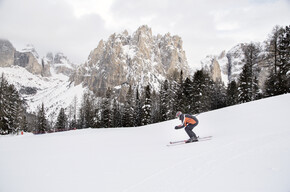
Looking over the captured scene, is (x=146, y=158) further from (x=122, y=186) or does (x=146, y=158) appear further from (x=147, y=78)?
(x=147, y=78)

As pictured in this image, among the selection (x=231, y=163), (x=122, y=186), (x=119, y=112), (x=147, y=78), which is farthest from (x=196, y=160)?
(x=147, y=78)

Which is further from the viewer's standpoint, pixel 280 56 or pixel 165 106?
pixel 165 106

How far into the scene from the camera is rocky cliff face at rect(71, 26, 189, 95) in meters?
151

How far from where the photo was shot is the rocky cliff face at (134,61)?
5960 inches

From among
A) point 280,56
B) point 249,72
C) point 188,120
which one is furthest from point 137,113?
point 188,120

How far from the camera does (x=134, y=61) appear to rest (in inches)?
6024

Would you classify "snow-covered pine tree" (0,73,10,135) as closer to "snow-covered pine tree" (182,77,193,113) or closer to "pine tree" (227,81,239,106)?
"snow-covered pine tree" (182,77,193,113)

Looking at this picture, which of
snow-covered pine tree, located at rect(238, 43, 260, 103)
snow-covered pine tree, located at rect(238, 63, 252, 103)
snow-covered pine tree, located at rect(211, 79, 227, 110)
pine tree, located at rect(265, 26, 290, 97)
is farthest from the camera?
snow-covered pine tree, located at rect(211, 79, 227, 110)

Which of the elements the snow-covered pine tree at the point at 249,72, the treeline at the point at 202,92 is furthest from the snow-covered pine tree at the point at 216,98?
the snow-covered pine tree at the point at 249,72

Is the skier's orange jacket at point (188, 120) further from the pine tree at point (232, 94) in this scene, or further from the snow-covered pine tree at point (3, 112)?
the pine tree at point (232, 94)

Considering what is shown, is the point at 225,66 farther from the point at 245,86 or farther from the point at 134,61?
the point at 245,86

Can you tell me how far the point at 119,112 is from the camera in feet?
170

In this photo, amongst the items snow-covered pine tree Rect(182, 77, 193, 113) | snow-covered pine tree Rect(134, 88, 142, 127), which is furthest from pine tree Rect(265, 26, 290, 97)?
snow-covered pine tree Rect(134, 88, 142, 127)

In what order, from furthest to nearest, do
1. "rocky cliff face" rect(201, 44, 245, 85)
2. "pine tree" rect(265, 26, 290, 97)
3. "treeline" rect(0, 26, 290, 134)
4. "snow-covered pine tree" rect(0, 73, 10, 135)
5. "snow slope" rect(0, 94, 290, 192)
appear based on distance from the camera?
"rocky cliff face" rect(201, 44, 245, 85)
"snow-covered pine tree" rect(0, 73, 10, 135)
"treeline" rect(0, 26, 290, 134)
"pine tree" rect(265, 26, 290, 97)
"snow slope" rect(0, 94, 290, 192)
